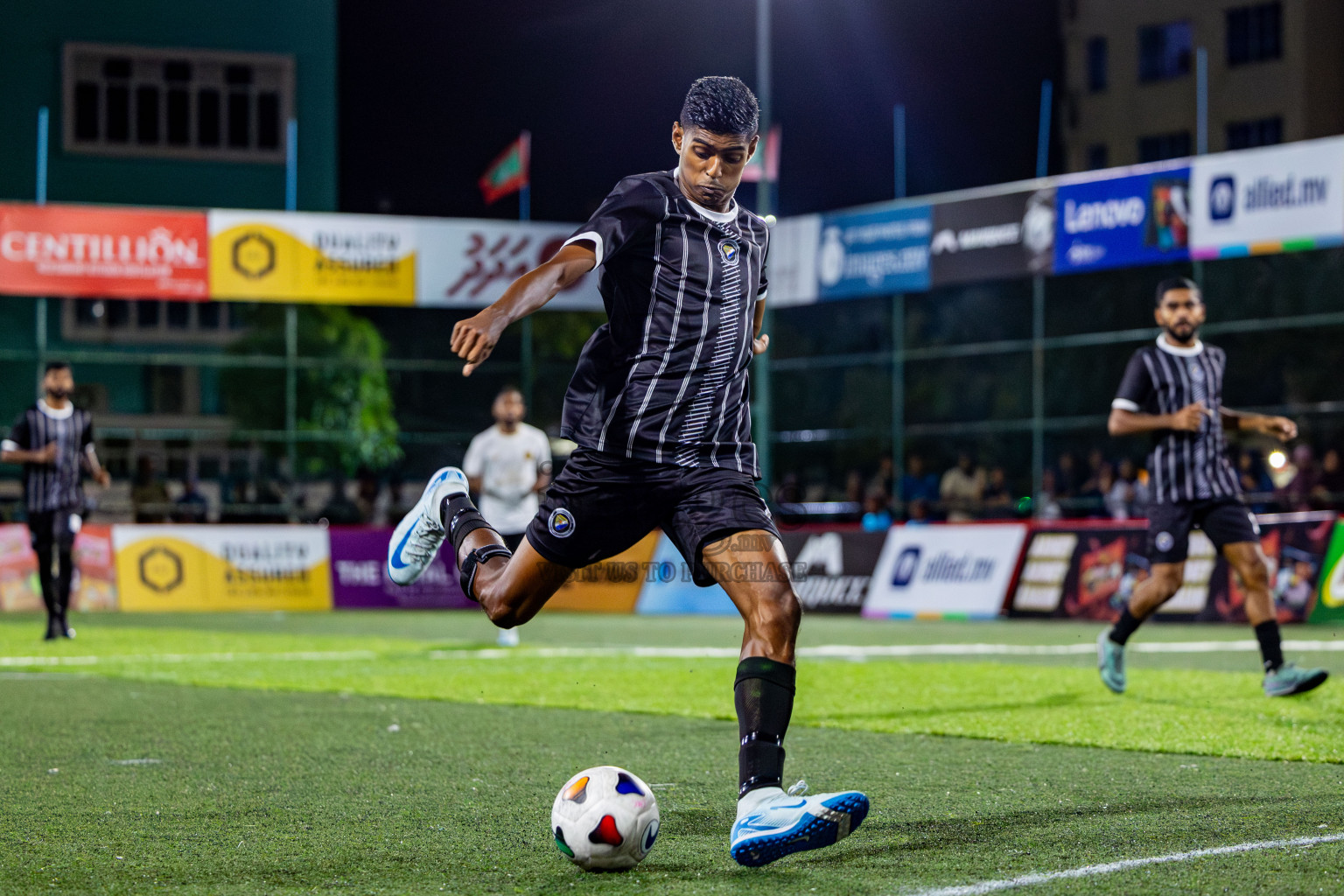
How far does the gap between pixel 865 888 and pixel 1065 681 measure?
6621 millimetres

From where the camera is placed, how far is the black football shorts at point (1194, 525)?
916 cm

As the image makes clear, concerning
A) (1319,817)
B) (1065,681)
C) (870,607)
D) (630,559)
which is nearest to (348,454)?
(630,559)

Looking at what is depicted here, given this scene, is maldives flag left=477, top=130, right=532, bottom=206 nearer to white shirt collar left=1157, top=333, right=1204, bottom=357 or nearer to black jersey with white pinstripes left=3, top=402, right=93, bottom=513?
black jersey with white pinstripes left=3, top=402, right=93, bottom=513

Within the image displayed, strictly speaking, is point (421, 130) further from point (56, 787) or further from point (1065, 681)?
point (56, 787)

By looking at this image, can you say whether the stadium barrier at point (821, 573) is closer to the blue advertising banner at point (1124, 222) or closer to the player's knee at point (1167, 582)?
the blue advertising banner at point (1124, 222)

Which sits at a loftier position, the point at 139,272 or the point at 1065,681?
the point at 139,272

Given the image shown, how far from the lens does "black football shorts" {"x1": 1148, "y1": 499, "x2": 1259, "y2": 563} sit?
9.16 m

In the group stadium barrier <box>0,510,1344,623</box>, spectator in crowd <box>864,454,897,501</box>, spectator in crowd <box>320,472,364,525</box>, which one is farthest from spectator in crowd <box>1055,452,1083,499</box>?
spectator in crowd <box>320,472,364,525</box>

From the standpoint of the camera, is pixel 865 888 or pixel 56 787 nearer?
pixel 865 888

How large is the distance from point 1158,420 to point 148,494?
68.1 feet

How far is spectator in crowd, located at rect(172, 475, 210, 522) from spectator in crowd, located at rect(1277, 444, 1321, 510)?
16240 mm

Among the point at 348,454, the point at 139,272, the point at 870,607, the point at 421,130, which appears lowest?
the point at 870,607

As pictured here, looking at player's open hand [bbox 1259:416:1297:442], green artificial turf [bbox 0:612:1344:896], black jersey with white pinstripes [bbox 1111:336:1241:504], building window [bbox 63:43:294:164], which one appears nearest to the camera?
green artificial turf [bbox 0:612:1344:896]

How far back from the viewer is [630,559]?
22.4 metres
